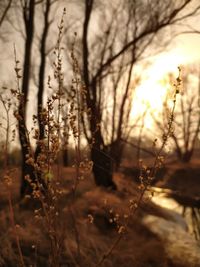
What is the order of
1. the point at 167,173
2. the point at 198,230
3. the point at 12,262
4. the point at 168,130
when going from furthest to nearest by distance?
1. the point at 167,173
2. the point at 198,230
3. the point at 12,262
4. the point at 168,130

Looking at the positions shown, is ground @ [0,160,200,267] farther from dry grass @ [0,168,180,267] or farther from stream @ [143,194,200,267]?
stream @ [143,194,200,267]

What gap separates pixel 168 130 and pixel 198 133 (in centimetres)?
3409

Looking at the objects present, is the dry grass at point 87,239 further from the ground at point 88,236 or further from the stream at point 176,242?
the stream at point 176,242

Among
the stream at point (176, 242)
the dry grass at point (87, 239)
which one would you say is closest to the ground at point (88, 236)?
the dry grass at point (87, 239)

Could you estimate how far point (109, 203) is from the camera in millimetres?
12461

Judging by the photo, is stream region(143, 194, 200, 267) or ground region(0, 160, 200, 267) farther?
stream region(143, 194, 200, 267)

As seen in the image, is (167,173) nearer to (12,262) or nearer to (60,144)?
(12,262)

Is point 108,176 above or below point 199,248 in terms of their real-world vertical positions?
above

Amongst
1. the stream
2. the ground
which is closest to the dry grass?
the ground

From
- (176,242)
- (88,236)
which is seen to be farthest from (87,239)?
(176,242)

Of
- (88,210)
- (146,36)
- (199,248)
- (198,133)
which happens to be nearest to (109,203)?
(88,210)

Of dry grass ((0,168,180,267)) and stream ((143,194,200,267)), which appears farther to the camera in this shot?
stream ((143,194,200,267))

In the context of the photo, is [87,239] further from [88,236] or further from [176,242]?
[176,242]

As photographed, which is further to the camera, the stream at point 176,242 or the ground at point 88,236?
the stream at point 176,242
